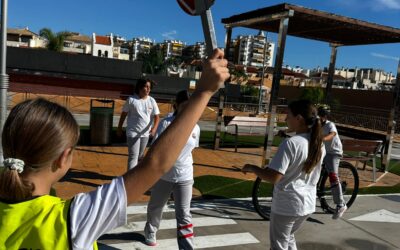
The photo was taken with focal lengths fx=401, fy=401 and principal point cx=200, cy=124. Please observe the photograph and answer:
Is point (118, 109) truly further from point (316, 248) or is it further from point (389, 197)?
point (316, 248)

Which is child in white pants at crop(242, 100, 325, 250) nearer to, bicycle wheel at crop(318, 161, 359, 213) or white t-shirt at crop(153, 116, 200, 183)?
white t-shirt at crop(153, 116, 200, 183)

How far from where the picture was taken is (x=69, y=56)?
3962cm

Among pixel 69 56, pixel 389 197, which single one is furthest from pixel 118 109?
pixel 389 197

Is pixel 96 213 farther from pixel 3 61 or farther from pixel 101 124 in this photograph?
pixel 101 124

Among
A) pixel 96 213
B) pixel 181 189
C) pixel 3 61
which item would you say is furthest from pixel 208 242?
pixel 3 61

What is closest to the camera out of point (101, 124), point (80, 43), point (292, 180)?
point (292, 180)

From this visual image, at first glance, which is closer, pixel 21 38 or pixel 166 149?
pixel 166 149

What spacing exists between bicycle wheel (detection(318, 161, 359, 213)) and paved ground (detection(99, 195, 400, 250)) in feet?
0.59

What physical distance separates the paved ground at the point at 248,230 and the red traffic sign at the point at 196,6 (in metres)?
3.96

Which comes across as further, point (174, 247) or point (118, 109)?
point (118, 109)

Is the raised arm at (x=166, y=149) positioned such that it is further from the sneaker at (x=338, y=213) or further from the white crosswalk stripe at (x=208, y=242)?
the sneaker at (x=338, y=213)

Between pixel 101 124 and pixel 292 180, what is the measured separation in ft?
27.9

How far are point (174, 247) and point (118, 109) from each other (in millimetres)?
25242

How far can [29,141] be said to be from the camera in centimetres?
141
